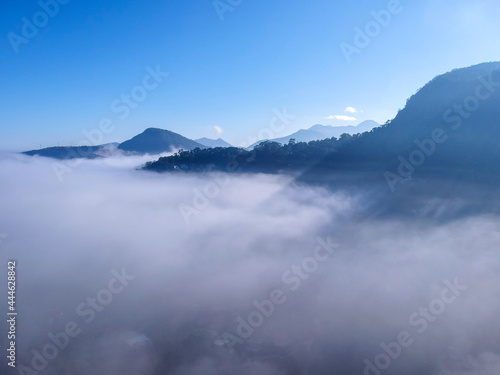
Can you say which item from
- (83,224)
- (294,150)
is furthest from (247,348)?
(83,224)

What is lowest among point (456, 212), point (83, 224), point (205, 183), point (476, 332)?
point (476, 332)

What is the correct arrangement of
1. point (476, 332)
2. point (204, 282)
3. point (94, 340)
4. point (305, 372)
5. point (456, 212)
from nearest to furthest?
point (305, 372) < point (476, 332) < point (94, 340) < point (204, 282) < point (456, 212)

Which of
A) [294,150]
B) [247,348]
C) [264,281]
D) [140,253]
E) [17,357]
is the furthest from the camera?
[294,150]

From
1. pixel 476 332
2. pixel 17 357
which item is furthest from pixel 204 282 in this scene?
pixel 476 332

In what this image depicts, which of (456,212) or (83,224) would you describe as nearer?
(456,212)

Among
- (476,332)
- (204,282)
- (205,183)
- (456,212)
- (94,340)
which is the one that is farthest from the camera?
(205,183)

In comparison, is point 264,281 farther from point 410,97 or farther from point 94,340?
point 410,97

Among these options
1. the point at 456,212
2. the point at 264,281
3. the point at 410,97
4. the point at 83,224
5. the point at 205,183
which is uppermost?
the point at 410,97

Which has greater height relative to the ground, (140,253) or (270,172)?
(270,172)

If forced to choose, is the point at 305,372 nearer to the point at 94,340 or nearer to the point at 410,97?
the point at 94,340
